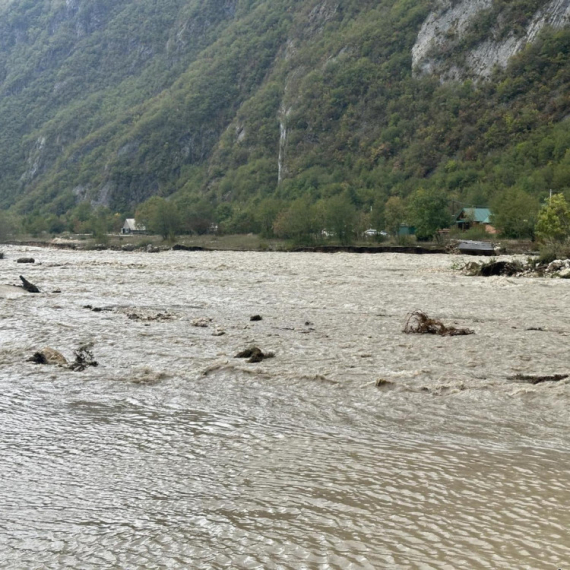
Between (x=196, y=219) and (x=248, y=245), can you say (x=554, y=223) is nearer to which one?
(x=248, y=245)

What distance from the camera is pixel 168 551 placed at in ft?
18.4

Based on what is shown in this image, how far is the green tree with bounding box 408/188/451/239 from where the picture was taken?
3762 inches

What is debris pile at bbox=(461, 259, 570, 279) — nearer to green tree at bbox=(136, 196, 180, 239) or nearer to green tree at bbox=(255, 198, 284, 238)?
green tree at bbox=(255, 198, 284, 238)

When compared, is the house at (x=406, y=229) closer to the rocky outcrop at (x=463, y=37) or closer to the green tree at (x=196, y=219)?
the green tree at (x=196, y=219)

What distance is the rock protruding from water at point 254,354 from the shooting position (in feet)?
44.6

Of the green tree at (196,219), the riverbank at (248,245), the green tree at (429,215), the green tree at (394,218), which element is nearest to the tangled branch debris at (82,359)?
the riverbank at (248,245)

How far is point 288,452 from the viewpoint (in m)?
7.99

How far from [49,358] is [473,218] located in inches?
3940

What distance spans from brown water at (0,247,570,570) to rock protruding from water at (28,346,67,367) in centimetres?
49

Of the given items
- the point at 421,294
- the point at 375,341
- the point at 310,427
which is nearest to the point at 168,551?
the point at 310,427

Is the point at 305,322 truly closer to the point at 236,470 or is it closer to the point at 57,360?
the point at 57,360

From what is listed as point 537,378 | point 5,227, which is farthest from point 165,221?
point 537,378

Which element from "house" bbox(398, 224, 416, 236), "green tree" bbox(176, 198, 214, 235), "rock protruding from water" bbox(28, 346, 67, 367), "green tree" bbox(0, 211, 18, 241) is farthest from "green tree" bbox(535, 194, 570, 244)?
"green tree" bbox(0, 211, 18, 241)

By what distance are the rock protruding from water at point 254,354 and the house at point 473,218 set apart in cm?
9546
